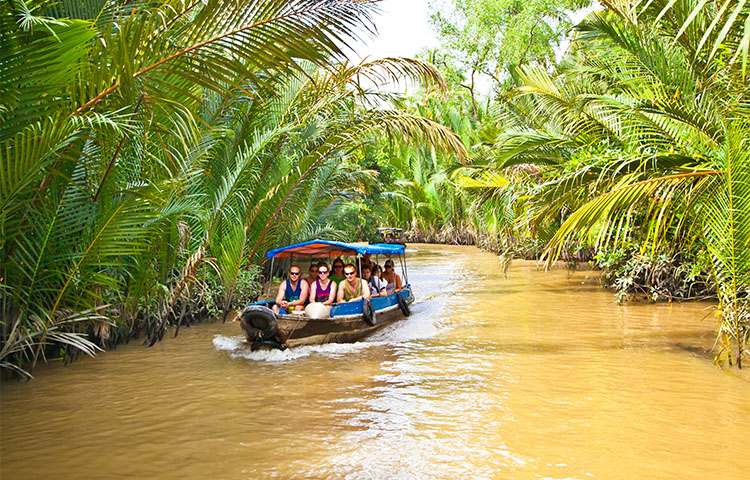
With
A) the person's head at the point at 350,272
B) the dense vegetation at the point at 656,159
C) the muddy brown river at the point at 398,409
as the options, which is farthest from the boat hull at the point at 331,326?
the dense vegetation at the point at 656,159

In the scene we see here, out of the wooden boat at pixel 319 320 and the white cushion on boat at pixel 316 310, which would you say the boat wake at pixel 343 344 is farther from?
the white cushion on boat at pixel 316 310

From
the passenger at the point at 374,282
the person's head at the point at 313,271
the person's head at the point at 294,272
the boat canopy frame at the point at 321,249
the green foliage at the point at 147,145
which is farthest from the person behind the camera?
the passenger at the point at 374,282

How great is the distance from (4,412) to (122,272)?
2562mm

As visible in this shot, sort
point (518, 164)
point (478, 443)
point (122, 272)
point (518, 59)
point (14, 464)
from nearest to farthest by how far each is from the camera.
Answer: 1. point (14, 464)
2. point (478, 443)
3. point (122, 272)
4. point (518, 164)
5. point (518, 59)

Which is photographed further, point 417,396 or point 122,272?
point 122,272

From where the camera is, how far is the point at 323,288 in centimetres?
1082

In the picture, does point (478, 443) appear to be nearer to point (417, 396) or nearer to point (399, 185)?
point (417, 396)

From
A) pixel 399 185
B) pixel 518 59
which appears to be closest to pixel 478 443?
pixel 518 59

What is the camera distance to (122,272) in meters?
8.66

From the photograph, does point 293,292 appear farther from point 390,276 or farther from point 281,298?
point 390,276

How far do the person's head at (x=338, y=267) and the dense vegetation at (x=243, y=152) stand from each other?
5.30 feet

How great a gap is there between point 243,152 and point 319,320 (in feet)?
11.9

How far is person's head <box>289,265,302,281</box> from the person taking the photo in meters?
10.6

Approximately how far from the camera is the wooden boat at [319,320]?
30.0 feet
